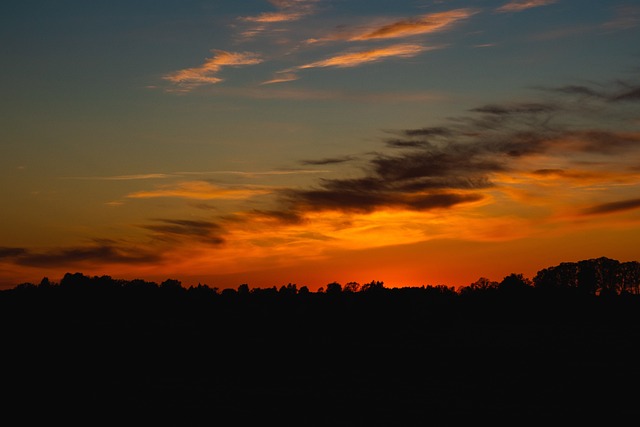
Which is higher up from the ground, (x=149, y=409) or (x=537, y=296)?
(x=537, y=296)

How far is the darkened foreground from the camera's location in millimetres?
71500

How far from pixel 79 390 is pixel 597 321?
79199 mm

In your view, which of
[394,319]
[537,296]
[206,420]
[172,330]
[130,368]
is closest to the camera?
[206,420]

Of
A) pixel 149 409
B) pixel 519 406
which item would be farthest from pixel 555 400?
pixel 149 409

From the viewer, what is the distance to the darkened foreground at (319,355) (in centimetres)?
7150

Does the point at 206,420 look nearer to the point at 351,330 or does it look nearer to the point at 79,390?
the point at 79,390

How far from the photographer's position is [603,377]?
271 feet

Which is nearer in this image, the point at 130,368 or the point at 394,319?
the point at 130,368

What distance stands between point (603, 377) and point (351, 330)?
155 ft

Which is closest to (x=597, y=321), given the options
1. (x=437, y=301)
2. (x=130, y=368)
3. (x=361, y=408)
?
(x=437, y=301)

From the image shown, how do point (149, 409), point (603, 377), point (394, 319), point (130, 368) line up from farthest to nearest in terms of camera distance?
1. point (394, 319)
2. point (130, 368)
3. point (603, 377)
4. point (149, 409)

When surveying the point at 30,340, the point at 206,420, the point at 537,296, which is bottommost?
the point at 206,420

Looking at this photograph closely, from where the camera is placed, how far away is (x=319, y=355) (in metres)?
103

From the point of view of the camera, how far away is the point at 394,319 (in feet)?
423
